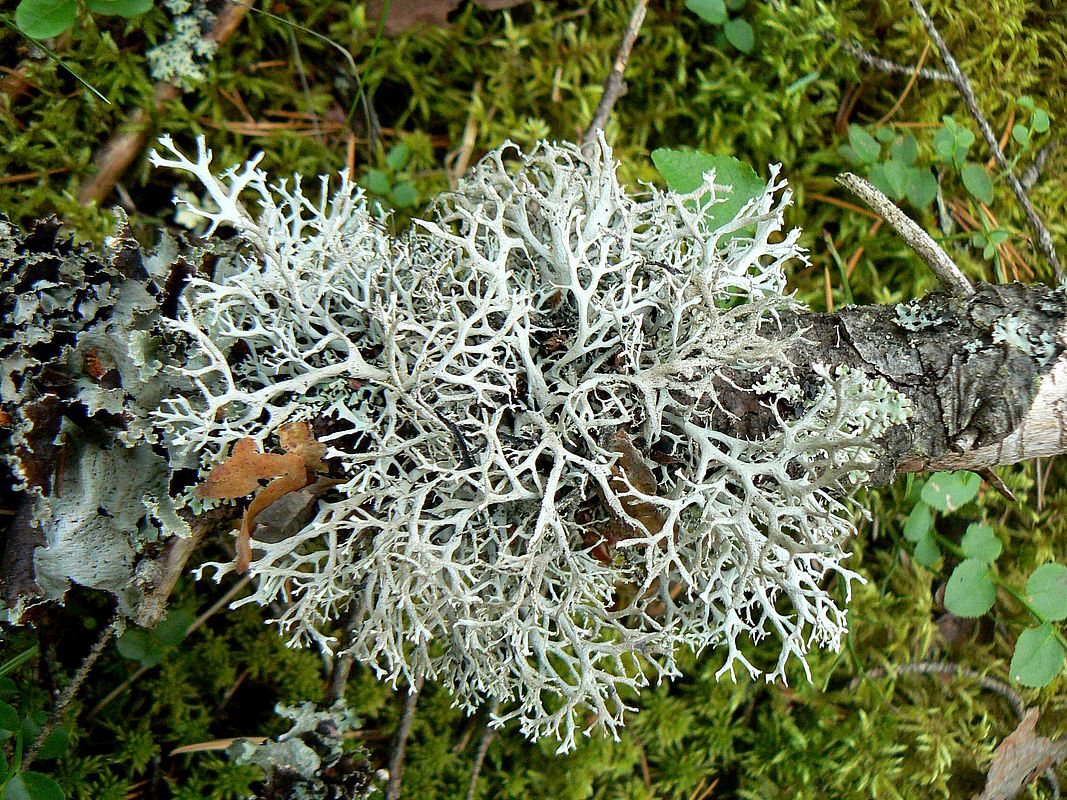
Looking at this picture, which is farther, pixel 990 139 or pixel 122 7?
pixel 990 139

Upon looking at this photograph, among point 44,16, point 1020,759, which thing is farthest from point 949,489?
point 44,16

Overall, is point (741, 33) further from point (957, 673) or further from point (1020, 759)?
point (1020, 759)

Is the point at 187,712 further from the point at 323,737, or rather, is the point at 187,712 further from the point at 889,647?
the point at 889,647

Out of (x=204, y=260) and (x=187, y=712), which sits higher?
(x=204, y=260)

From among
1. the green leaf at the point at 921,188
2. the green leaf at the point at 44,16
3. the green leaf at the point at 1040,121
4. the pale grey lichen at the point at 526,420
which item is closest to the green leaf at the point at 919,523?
the pale grey lichen at the point at 526,420

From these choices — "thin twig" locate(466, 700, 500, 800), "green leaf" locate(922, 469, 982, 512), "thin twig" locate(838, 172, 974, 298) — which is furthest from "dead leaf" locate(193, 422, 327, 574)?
"green leaf" locate(922, 469, 982, 512)

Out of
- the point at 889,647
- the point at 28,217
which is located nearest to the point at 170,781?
the point at 28,217
